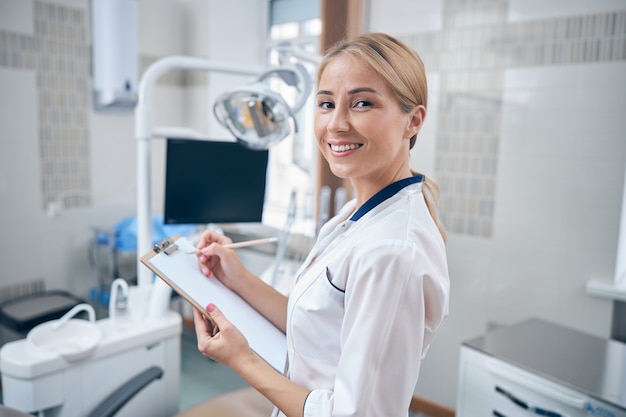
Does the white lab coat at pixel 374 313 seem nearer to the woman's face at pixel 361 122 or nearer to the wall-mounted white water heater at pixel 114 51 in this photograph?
the woman's face at pixel 361 122

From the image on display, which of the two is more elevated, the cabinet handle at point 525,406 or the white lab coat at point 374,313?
the white lab coat at point 374,313

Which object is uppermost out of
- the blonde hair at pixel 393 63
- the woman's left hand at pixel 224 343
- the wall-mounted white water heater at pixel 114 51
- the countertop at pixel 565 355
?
the wall-mounted white water heater at pixel 114 51

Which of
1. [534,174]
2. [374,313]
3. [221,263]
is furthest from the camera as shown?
[534,174]

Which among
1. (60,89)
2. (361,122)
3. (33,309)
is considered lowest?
(33,309)

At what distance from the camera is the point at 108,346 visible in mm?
1544

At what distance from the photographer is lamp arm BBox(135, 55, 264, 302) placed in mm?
1621

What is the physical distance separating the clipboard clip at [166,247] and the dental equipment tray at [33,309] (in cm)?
166

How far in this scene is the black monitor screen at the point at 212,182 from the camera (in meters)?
→ 1.58

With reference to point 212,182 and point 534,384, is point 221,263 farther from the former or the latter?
point 534,384

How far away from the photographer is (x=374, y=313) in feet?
2.43

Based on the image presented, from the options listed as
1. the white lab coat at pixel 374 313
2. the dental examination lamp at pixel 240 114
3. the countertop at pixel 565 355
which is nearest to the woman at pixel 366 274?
the white lab coat at pixel 374 313

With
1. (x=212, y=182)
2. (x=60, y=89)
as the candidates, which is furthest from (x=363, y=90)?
(x=60, y=89)

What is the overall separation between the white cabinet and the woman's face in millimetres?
956

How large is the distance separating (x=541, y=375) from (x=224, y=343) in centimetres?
105
